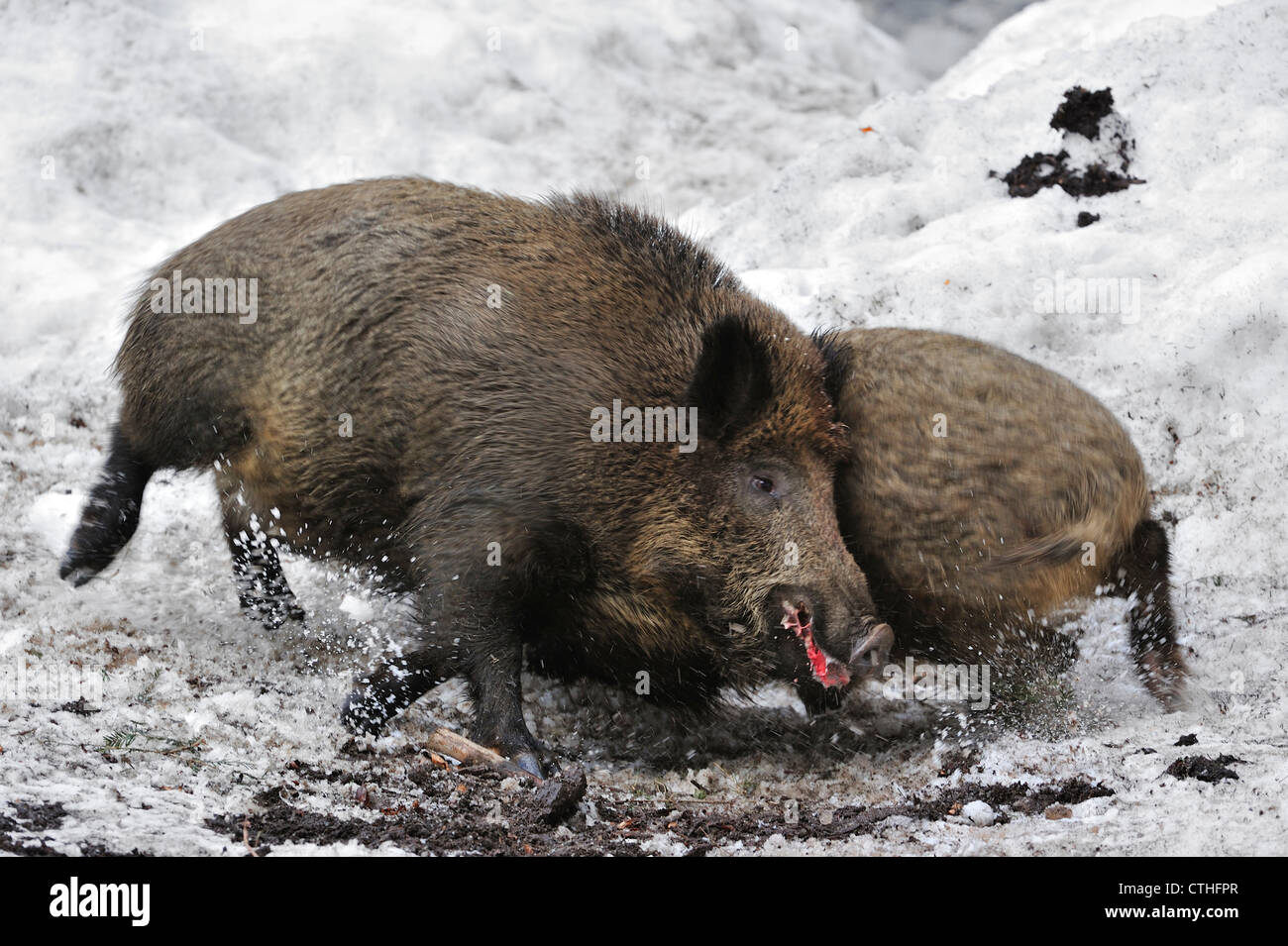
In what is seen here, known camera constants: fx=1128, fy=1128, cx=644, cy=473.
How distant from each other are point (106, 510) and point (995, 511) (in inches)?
180

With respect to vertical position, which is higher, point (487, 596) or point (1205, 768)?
point (487, 596)

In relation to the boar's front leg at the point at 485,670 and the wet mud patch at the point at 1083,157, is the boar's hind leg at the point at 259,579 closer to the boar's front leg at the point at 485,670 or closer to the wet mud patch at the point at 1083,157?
the boar's front leg at the point at 485,670

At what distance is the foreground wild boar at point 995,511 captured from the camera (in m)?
4.32

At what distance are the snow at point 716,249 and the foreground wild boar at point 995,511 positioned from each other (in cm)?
25

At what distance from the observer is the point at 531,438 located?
467cm

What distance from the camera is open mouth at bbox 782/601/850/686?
4.21 m

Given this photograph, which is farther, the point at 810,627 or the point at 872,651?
the point at 810,627

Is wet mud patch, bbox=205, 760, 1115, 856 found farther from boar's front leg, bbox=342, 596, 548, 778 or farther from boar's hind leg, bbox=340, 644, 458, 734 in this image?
boar's hind leg, bbox=340, 644, 458, 734

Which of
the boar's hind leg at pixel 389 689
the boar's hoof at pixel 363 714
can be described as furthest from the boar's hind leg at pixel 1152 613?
the boar's hoof at pixel 363 714

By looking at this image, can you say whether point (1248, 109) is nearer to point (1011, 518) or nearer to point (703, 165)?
point (703, 165)

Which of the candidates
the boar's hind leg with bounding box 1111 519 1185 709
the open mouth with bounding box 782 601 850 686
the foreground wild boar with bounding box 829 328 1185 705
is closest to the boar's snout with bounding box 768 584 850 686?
the open mouth with bounding box 782 601 850 686

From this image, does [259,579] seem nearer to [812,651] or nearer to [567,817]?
A: [567,817]

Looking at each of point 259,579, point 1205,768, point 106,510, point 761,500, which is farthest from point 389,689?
point 1205,768
